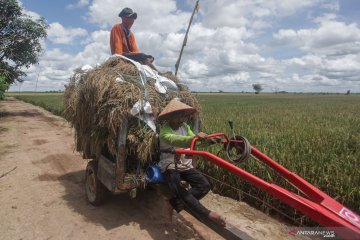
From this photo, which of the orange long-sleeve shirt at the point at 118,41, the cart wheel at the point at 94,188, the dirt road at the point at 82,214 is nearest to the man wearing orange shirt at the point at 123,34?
the orange long-sleeve shirt at the point at 118,41

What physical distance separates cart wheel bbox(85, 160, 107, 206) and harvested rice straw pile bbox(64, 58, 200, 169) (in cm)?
27

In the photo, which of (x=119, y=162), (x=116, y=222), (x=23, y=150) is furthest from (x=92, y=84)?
(x=23, y=150)

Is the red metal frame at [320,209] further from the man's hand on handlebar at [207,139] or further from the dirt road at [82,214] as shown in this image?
the dirt road at [82,214]

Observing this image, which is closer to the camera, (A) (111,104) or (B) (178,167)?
(B) (178,167)

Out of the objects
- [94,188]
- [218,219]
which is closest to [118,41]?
[94,188]

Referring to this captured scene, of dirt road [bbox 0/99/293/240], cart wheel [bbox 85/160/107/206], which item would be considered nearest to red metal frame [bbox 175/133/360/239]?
dirt road [bbox 0/99/293/240]

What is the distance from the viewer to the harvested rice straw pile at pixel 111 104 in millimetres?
4332

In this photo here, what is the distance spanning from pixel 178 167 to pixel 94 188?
1801 mm

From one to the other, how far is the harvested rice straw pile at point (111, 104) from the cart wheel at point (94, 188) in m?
0.27

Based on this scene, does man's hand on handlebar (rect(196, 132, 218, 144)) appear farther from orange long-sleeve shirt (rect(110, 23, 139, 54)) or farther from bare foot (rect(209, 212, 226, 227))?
orange long-sleeve shirt (rect(110, 23, 139, 54))

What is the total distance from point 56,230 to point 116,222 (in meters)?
0.83

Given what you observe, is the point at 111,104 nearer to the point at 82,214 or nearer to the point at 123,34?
the point at 82,214

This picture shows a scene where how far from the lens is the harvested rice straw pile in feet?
14.2

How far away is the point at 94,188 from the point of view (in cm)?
504
